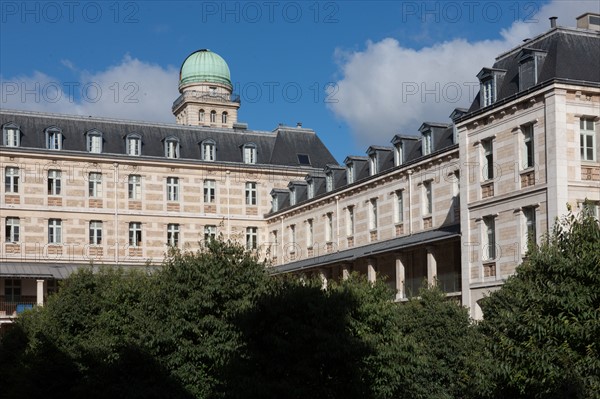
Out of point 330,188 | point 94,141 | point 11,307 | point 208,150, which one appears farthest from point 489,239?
point 11,307

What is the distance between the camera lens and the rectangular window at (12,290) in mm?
62219

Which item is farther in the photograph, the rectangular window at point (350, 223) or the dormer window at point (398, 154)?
the rectangular window at point (350, 223)

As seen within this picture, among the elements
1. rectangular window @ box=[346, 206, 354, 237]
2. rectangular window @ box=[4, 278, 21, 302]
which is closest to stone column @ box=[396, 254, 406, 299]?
rectangular window @ box=[346, 206, 354, 237]

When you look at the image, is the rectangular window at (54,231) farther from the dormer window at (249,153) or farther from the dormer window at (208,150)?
the dormer window at (249,153)

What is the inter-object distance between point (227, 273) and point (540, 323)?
10.3 metres

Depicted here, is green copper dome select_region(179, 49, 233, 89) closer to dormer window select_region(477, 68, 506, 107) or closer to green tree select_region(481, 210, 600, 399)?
dormer window select_region(477, 68, 506, 107)

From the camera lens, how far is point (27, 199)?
60.5 m

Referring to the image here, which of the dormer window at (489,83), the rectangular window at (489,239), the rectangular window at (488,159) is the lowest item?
the rectangular window at (489,239)

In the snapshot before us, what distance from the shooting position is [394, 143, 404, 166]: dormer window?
161ft

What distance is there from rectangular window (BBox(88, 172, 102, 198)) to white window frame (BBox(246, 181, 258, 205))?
9786 mm

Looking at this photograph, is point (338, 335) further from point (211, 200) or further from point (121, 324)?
point (211, 200)

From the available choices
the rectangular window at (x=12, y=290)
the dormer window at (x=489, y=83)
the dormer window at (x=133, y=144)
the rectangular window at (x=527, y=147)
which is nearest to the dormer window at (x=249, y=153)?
the dormer window at (x=133, y=144)

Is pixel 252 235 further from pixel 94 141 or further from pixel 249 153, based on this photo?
pixel 94 141

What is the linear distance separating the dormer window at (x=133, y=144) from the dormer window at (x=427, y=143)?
77.0 feet
